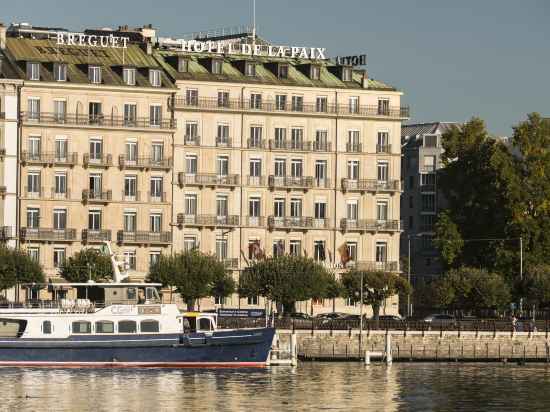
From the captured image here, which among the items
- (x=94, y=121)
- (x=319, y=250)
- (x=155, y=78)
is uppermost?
(x=155, y=78)

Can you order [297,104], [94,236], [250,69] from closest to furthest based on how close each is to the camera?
[94,236] < [297,104] < [250,69]

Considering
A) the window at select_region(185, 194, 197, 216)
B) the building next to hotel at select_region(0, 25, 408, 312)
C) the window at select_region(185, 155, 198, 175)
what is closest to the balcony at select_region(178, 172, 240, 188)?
the building next to hotel at select_region(0, 25, 408, 312)

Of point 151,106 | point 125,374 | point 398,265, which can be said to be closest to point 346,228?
point 398,265

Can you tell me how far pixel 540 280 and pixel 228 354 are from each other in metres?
39.7

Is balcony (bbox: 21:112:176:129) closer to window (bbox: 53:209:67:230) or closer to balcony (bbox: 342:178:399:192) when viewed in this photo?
window (bbox: 53:209:67:230)

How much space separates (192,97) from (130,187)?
809 centimetres

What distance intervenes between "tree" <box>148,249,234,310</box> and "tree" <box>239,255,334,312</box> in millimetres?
2236

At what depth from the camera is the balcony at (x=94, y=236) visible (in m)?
168

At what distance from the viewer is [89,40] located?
569 ft

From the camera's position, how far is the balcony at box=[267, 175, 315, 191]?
174750 mm

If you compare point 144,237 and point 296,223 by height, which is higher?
point 296,223

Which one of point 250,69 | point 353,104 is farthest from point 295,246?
point 250,69

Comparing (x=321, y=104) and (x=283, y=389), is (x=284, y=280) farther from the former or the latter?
(x=283, y=389)

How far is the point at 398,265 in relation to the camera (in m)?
178
